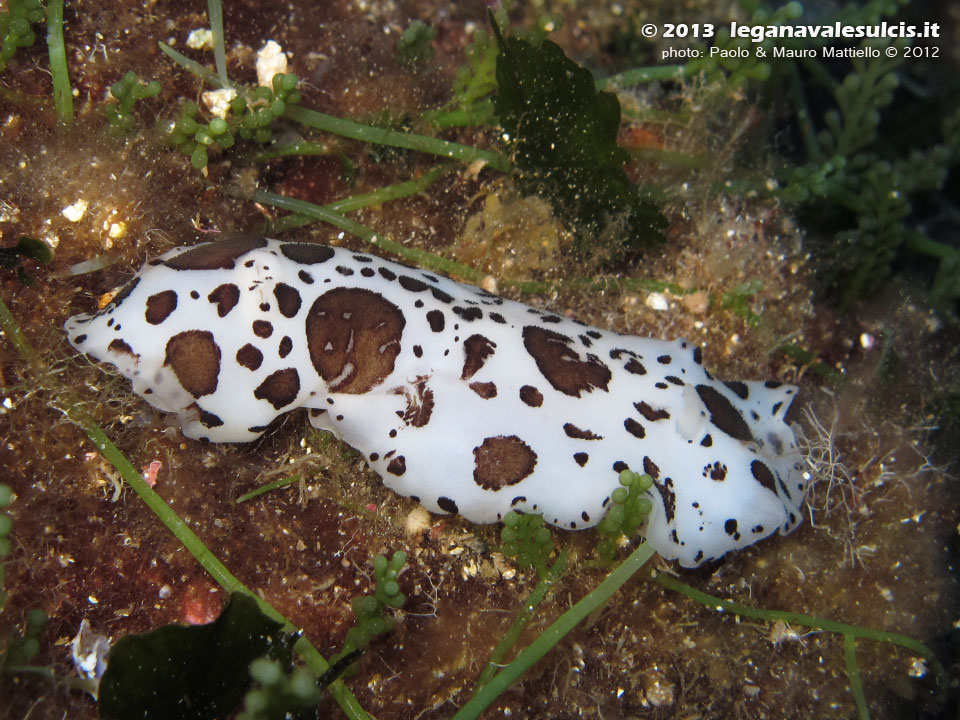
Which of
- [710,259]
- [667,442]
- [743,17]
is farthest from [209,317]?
[743,17]

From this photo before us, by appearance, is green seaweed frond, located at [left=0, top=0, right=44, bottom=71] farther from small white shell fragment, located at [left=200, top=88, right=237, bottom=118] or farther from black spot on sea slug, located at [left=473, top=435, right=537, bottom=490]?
black spot on sea slug, located at [left=473, top=435, right=537, bottom=490]

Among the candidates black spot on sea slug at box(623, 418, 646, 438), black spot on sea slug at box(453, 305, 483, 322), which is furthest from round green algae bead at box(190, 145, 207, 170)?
black spot on sea slug at box(623, 418, 646, 438)

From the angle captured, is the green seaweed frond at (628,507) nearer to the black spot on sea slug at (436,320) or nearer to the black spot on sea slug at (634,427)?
the black spot on sea slug at (634,427)

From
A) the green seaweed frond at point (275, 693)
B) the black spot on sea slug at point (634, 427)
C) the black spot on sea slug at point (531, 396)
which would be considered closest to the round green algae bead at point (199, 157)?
the black spot on sea slug at point (531, 396)

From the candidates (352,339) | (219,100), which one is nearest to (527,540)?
(352,339)

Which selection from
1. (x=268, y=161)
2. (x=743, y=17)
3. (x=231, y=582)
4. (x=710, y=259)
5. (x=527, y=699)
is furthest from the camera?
(x=743, y=17)

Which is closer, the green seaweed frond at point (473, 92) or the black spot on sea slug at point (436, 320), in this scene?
the black spot on sea slug at point (436, 320)

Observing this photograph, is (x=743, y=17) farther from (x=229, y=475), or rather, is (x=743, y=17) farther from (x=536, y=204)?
(x=229, y=475)
